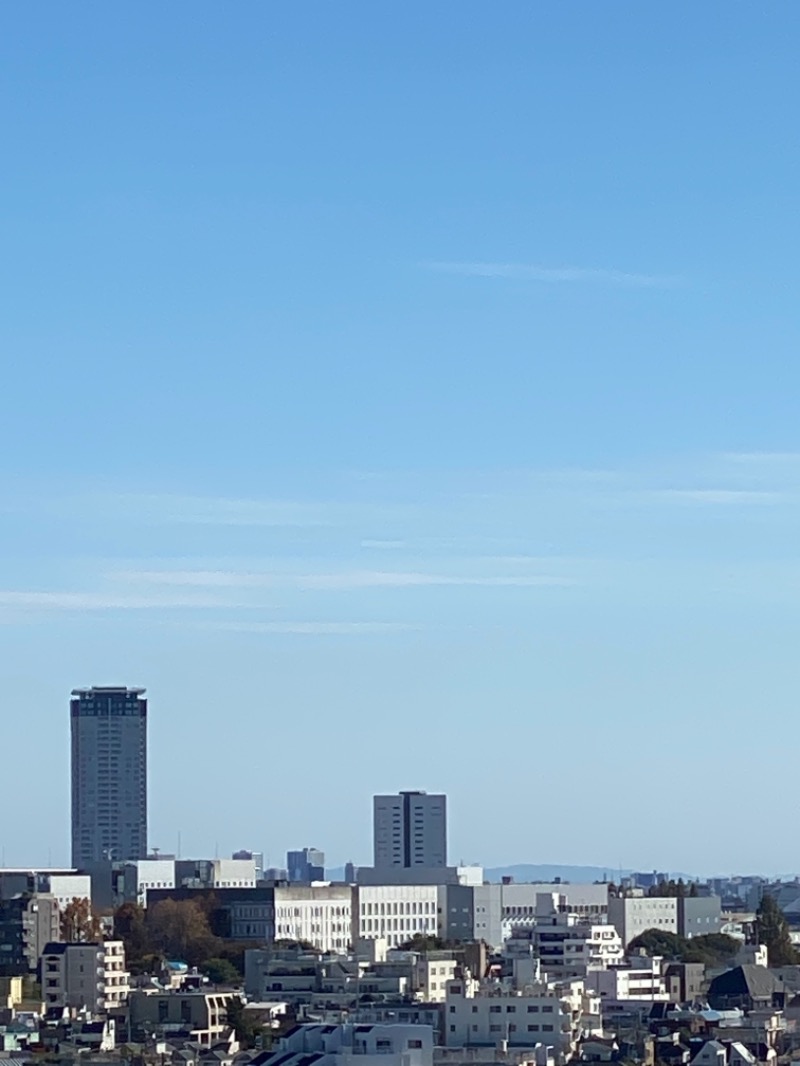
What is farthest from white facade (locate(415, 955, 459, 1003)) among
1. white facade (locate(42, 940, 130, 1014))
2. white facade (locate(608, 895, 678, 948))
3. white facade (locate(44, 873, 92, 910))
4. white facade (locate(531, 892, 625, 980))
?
white facade (locate(44, 873, 92, 910))

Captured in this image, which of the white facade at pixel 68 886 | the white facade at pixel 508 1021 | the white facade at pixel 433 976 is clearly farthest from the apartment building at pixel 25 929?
the white facade at pixel 508 1021

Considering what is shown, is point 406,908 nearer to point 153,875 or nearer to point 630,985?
point 153,875

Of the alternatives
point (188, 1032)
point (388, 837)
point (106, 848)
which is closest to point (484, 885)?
point (388, 837)

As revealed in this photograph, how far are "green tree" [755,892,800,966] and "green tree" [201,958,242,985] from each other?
10608mm

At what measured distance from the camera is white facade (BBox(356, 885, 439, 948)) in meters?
63.6

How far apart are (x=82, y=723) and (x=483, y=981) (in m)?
72.2

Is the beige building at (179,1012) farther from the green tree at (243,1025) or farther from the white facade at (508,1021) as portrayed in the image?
the white facade at (508,1021)

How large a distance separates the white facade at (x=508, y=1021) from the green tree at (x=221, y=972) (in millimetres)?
11657

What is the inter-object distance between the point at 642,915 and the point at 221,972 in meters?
17.4

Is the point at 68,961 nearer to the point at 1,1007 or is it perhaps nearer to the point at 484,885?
the point at 1,1007

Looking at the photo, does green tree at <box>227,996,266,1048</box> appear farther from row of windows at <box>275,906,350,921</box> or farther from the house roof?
row of windows at <box>275,906,350,921</box>

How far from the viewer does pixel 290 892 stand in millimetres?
61938

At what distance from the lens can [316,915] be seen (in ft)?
205

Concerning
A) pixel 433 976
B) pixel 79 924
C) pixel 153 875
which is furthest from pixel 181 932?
pixel 153 875
